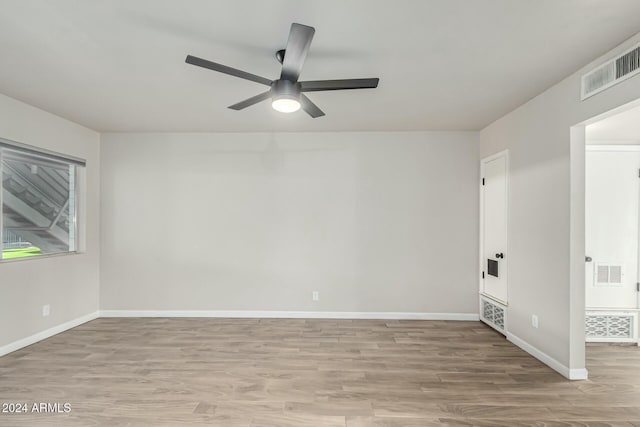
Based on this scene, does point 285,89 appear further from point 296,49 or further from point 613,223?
point 613,223

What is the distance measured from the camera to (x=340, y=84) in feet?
7.36

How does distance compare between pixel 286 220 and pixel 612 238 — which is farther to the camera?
pixel 286 220

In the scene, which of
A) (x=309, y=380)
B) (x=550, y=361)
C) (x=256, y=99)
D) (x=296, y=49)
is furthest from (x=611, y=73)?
(x=309, y=380)

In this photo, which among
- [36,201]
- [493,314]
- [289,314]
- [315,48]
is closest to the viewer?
[315,48]

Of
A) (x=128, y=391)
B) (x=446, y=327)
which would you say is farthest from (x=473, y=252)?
(x=128, y=391)

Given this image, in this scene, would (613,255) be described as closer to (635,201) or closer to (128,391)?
(635,201)

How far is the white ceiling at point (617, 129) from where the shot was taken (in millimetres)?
2861

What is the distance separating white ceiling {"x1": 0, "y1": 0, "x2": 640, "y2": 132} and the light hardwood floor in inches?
103

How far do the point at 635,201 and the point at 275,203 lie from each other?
4296 millimetres

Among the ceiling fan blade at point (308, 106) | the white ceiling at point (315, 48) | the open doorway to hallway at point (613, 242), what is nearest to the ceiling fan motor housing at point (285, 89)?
the ceiling fan blade at point (308, 106)

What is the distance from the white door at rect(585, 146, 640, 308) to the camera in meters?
3.68

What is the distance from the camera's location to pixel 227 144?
468 centimetres

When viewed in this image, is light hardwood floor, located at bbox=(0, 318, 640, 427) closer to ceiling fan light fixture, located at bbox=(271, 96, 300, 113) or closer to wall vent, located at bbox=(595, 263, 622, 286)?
wall vent, located at bbox=(595, 263, 622, 286)

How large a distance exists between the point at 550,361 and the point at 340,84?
3.17m
